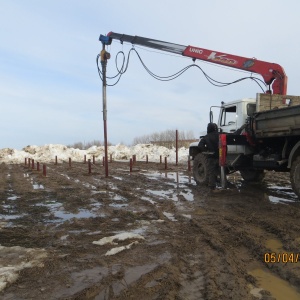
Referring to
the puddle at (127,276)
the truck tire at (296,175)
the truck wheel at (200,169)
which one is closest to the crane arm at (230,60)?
the truck wheel at (200,169)

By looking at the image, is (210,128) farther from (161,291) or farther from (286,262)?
(161,291)

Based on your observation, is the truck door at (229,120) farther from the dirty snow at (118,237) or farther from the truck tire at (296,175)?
the dirty snow at (118,237)

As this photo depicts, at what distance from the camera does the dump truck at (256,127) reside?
8102 mm

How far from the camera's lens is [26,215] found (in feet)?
24.5

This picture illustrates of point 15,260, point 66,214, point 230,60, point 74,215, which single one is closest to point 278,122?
point 230,60

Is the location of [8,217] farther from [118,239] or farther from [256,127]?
[256,127]

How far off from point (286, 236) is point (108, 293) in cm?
315

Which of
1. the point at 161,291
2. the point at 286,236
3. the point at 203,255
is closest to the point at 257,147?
the point at 286,236

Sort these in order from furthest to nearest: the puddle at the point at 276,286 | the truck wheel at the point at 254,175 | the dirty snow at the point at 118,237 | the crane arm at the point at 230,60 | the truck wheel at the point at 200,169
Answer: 1. the truck wheel at the point at 254,175
2. the crane arm at the point at 230,60
3. the truck wheel at the point at 200,169
4. the dirty snow at the point at 118,237
5. the puddle at the point at 276,286

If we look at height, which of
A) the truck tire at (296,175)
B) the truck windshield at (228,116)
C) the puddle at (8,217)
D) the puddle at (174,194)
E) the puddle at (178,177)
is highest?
the truck windshield at (228,116)

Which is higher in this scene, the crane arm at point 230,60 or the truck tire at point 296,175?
the crane arm at point 230,60

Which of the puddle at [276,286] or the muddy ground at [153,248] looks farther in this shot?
the muddy ground at [153,248]
